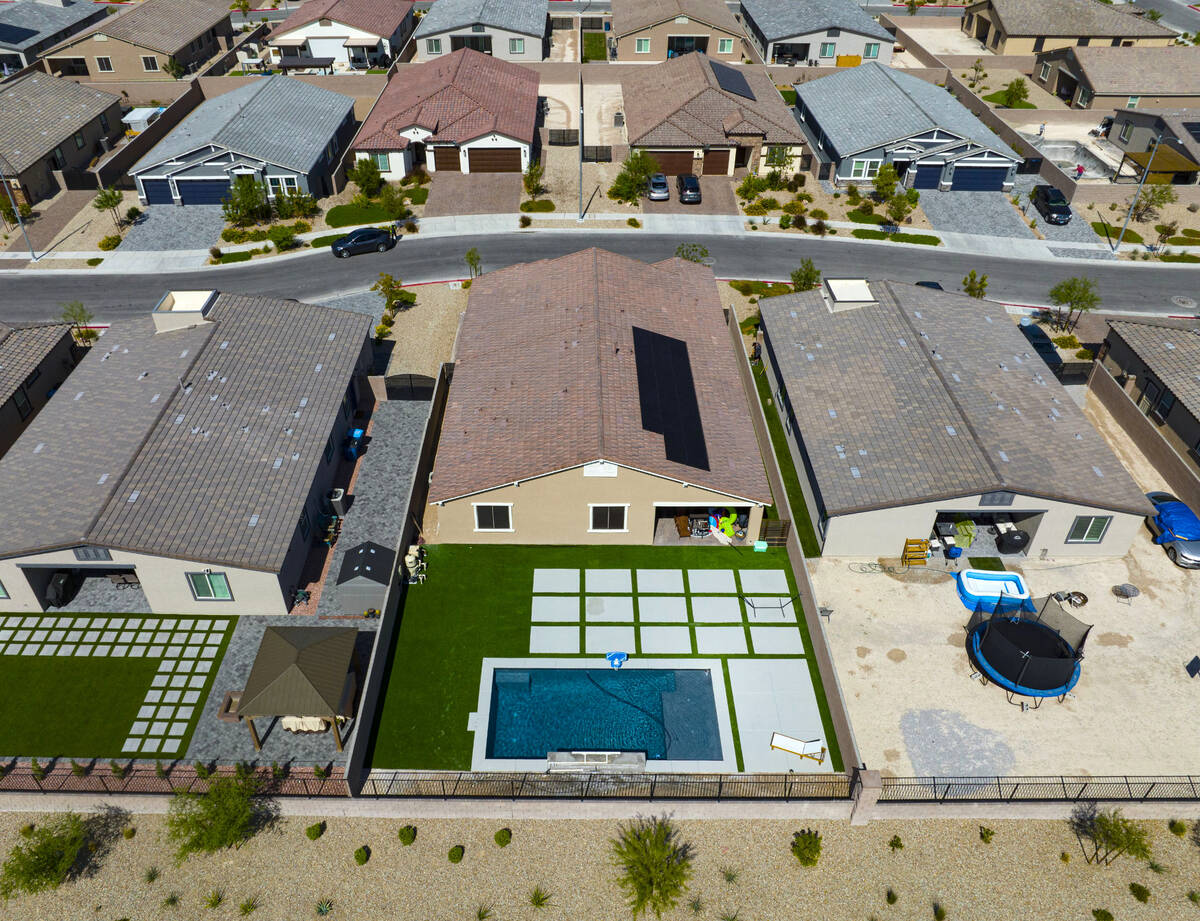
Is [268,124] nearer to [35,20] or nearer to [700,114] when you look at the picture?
[700,114]

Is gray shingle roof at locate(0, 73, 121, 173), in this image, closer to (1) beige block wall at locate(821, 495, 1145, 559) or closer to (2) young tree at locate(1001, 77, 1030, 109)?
(1) beige block wall at locate(821, 495, 1145, 559)

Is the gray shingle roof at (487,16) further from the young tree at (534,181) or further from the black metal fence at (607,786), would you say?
the black metal fence at (607,786)

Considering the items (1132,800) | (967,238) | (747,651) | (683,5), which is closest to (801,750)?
(747,651)

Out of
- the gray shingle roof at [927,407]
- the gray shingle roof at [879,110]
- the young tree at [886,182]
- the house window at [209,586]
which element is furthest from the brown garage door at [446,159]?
the house window at [209,586]

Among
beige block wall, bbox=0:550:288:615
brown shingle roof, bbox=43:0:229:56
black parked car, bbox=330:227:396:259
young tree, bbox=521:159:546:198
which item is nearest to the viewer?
beige block wall, bbox=0:550:288:615

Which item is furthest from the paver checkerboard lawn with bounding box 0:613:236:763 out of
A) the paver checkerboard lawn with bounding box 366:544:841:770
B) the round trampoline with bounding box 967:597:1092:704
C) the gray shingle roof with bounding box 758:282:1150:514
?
the round trampoline with bounding box 967:597:1092:704

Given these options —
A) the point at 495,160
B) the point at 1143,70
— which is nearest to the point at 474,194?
the point at 495,160
